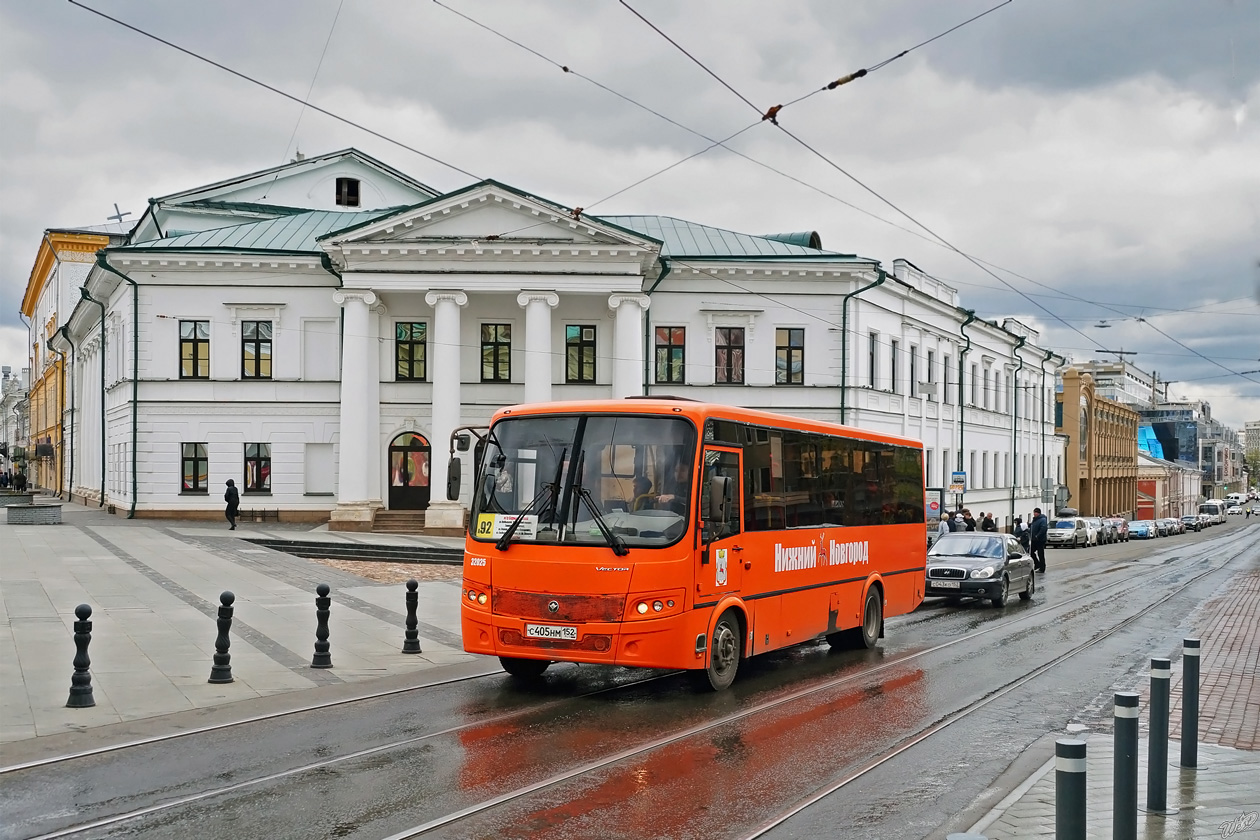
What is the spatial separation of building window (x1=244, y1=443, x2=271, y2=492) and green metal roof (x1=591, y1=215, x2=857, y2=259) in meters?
14.8

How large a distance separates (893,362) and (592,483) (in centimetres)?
3548

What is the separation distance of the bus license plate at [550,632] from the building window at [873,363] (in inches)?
1302

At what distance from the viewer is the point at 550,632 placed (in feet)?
38.1

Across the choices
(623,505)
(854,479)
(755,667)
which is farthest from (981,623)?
(623,505)

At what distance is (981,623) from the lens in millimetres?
20078

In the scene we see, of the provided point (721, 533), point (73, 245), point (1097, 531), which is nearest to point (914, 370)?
point (1097, 531)

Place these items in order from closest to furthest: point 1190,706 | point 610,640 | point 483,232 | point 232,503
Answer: point 1190,706, point 610,640, point 232,503, point 483,232

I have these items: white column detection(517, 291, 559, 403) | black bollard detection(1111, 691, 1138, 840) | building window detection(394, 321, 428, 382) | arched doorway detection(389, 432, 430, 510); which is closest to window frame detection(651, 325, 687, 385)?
white column detection(517, 291, 559, 403)

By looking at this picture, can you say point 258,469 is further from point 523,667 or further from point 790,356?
point 523,667

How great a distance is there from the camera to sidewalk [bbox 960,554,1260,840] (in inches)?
273

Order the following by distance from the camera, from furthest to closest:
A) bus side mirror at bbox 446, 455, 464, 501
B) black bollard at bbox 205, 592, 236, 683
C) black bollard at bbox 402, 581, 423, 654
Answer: black bollard at bbox 402, 581, 423, 654 → black bollard at bbox 205, 592, 236, 683 → bus side mirror at bbox 446, 455, 464, 501

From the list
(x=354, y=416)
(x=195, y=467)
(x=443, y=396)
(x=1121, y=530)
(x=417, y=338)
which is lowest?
(x=1121, y=530)

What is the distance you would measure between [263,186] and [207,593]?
3300cm

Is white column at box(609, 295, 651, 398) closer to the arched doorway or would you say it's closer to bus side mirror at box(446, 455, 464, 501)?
the arched doorway
